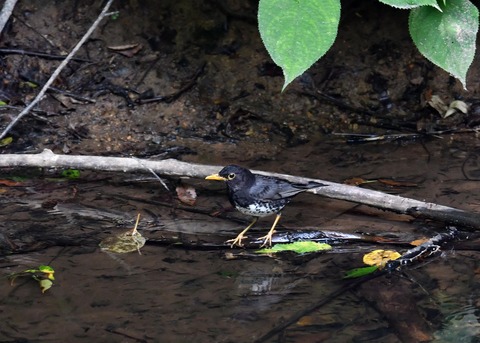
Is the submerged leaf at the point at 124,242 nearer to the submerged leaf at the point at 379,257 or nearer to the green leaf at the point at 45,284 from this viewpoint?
the green leaf at the point at 45,284

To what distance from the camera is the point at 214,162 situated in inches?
245

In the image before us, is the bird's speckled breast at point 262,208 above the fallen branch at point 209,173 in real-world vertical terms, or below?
below

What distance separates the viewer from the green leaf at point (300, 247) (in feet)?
15.6

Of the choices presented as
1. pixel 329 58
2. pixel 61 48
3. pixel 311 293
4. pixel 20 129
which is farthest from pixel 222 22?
pixel 311 293

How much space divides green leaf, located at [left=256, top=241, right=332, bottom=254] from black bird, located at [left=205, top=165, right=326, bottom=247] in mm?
344

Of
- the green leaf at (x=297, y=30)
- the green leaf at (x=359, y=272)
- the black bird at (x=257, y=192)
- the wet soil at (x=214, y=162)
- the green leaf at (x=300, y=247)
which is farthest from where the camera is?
the black bird at (x=257, y=192)

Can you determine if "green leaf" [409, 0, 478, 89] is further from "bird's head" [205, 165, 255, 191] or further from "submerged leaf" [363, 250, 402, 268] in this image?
"bird's head" [205, 165, 255, 191]

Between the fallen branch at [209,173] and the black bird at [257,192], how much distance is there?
81mm

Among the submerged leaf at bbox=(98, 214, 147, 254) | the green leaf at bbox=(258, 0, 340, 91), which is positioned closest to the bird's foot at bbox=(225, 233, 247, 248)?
the submerged leaf at bbox=(98, 214, 147, 254)

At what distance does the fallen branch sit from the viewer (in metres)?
4.80

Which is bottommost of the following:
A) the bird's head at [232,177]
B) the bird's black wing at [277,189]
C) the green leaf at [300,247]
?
the green leaf at [300,247]

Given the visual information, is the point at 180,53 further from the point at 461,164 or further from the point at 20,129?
the point at 461,164

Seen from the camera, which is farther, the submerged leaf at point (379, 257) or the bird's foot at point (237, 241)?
the bird's foot at point (237, 241)

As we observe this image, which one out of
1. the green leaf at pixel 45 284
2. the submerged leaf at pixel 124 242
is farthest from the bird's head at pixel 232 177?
the green leaf at pixel 45 284
